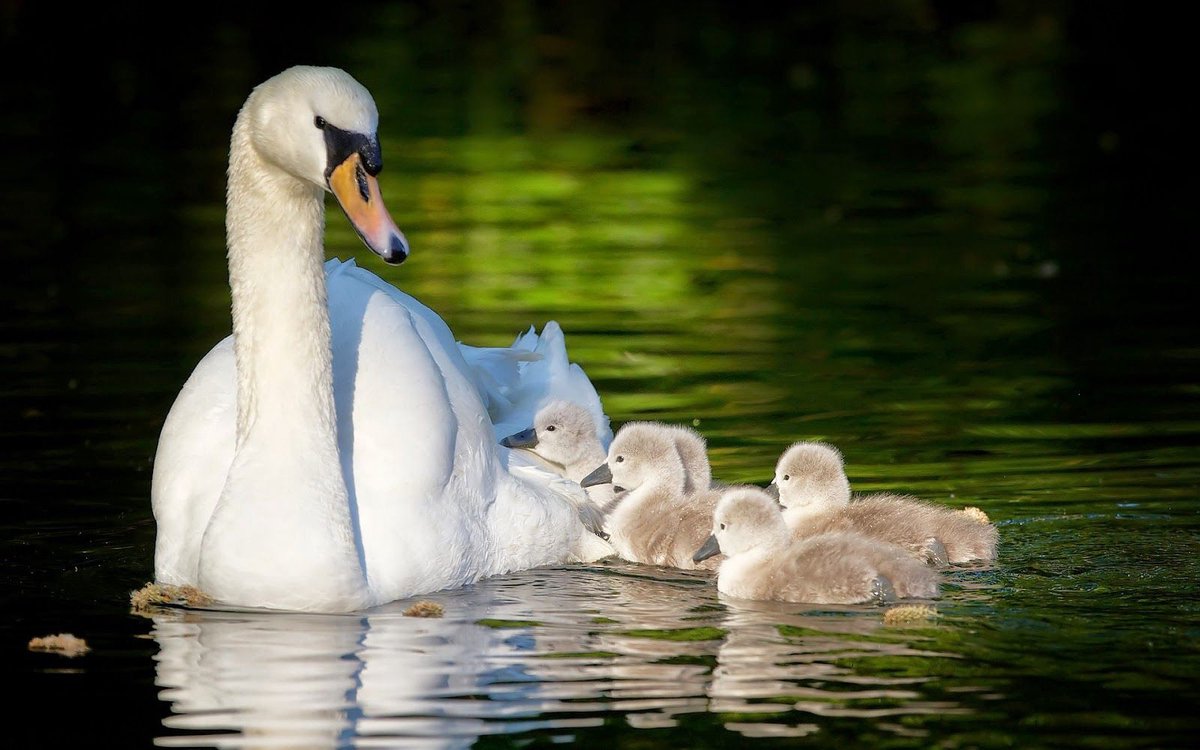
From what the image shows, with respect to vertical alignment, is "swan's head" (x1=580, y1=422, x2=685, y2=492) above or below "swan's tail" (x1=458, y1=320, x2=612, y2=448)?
below

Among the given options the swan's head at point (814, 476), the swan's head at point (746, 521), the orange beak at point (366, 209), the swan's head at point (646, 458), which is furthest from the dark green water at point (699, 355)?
the orange beak at point (366, 209)

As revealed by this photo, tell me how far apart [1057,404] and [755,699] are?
5.41m

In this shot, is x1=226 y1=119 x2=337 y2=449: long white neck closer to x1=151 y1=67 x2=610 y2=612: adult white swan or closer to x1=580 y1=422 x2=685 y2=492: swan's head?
x1=151 y1=67 x2=610 y2=612: adult white swan

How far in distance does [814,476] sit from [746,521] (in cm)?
66

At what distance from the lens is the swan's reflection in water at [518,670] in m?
7.08

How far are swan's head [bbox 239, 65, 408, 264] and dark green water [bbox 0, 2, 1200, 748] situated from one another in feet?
5.14

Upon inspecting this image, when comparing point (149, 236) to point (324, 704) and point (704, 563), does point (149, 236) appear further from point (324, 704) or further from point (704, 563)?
point (324, 704)

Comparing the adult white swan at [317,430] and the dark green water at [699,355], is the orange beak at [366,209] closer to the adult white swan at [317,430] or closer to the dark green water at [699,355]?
the adult white swan at [317,430]

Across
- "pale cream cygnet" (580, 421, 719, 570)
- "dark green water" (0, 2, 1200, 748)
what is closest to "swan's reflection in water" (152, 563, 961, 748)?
"dark green water" (0, 2, 1200, 748)

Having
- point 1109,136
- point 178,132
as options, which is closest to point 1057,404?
point 1109,136

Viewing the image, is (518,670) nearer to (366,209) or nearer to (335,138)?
(366,209)

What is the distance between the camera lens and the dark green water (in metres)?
7.38

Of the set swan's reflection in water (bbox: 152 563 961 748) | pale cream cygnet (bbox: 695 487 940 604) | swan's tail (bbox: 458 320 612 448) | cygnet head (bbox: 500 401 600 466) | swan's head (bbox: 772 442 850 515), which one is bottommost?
swan's reflection in water (bbox: 152 563 961 748)

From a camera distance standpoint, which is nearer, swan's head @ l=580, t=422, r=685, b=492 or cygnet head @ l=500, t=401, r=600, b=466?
swan's head @ l=580, t=422, r=685, b=492
